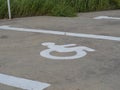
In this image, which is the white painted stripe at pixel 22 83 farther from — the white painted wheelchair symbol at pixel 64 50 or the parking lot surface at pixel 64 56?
the white painted wheelchair symbol at pixel 64 50

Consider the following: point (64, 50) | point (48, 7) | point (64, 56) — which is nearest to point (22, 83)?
point (64, 56)

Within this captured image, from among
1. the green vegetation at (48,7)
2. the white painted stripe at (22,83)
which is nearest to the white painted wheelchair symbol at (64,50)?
the white painted stripe at (22,83)

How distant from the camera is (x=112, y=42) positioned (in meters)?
6.86

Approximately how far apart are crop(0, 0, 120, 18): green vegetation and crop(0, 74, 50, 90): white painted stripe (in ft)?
22.0

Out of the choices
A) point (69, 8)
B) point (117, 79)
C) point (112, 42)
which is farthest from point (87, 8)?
point (117, 79)

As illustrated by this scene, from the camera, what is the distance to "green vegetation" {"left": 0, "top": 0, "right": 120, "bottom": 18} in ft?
37.0

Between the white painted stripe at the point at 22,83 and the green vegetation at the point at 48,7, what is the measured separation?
6699 mm

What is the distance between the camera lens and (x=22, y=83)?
462 cm

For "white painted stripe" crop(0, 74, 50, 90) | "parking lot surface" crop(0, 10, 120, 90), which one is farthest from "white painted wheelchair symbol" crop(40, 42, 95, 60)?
"white painted stripe" crop(0, 74, 50, 90)

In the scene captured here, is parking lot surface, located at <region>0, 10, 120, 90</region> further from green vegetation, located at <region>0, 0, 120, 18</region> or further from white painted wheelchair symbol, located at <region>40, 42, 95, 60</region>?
green vegetation, located at <region>0, 0, 120, 18</region>

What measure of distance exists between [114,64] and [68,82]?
1.18 meters

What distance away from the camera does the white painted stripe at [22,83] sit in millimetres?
4461

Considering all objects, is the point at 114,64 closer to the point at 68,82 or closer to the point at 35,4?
the point at 68,82

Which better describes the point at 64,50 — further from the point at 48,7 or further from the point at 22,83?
the point at 48,7
